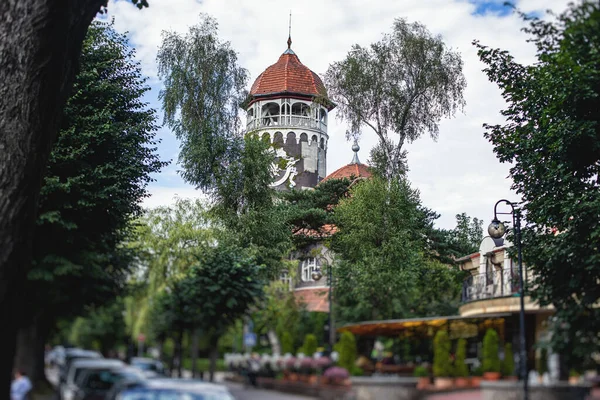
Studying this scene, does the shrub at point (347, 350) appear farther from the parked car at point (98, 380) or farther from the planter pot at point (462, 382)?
the parked car at point (98, 380)

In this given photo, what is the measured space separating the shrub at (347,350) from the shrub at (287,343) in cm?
139

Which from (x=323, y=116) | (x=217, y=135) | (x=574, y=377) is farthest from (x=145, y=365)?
(x=323, y=116)

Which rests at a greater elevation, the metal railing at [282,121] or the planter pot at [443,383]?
the metal railing at [282,121]

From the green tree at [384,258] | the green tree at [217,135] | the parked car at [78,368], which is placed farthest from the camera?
the green tree at [217,135]

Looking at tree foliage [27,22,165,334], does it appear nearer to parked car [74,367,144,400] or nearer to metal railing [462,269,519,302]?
parked car [74,367,144,400]

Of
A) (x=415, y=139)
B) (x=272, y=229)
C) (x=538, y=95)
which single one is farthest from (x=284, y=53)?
(x=538, y=95)

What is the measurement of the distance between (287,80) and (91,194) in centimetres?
3412

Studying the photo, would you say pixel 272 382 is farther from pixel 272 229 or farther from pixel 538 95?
pixel 272 229

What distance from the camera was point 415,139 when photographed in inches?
1625

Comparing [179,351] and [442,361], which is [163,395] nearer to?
[179,351]

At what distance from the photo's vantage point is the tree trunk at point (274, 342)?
17688mm

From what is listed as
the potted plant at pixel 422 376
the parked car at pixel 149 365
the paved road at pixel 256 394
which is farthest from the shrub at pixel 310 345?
the parked car at pixel 149 365

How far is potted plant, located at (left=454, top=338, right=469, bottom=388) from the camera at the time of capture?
1461 cm

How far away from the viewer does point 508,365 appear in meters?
15.3
